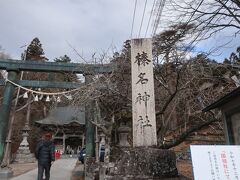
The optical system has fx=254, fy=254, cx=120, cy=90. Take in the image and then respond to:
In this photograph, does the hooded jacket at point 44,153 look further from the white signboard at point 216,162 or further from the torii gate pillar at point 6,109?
the white signboard at point 216,162

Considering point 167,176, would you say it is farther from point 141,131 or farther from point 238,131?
point 238,131

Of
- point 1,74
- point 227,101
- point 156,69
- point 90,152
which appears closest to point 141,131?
point 227,101

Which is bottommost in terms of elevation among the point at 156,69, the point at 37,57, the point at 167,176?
the point at 167,176

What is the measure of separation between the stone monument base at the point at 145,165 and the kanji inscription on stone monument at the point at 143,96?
1.81 ft

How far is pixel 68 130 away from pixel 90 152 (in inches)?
896

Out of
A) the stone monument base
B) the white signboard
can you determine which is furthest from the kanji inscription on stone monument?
the white signboard

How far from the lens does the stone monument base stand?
5961mm

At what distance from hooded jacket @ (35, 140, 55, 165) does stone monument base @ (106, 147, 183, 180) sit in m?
3.42

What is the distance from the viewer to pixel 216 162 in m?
4.14

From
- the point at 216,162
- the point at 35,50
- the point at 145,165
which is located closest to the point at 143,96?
the point at 145,165

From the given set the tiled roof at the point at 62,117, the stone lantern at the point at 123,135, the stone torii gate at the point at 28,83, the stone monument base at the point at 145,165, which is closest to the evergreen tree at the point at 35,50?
the tiled roof at the point at 62,117

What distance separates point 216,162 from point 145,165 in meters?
2.19

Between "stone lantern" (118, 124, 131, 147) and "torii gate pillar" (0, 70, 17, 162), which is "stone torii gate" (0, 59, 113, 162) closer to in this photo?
"torii gate pillar" (0, 70, 17, 162)

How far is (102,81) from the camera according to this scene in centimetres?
987
